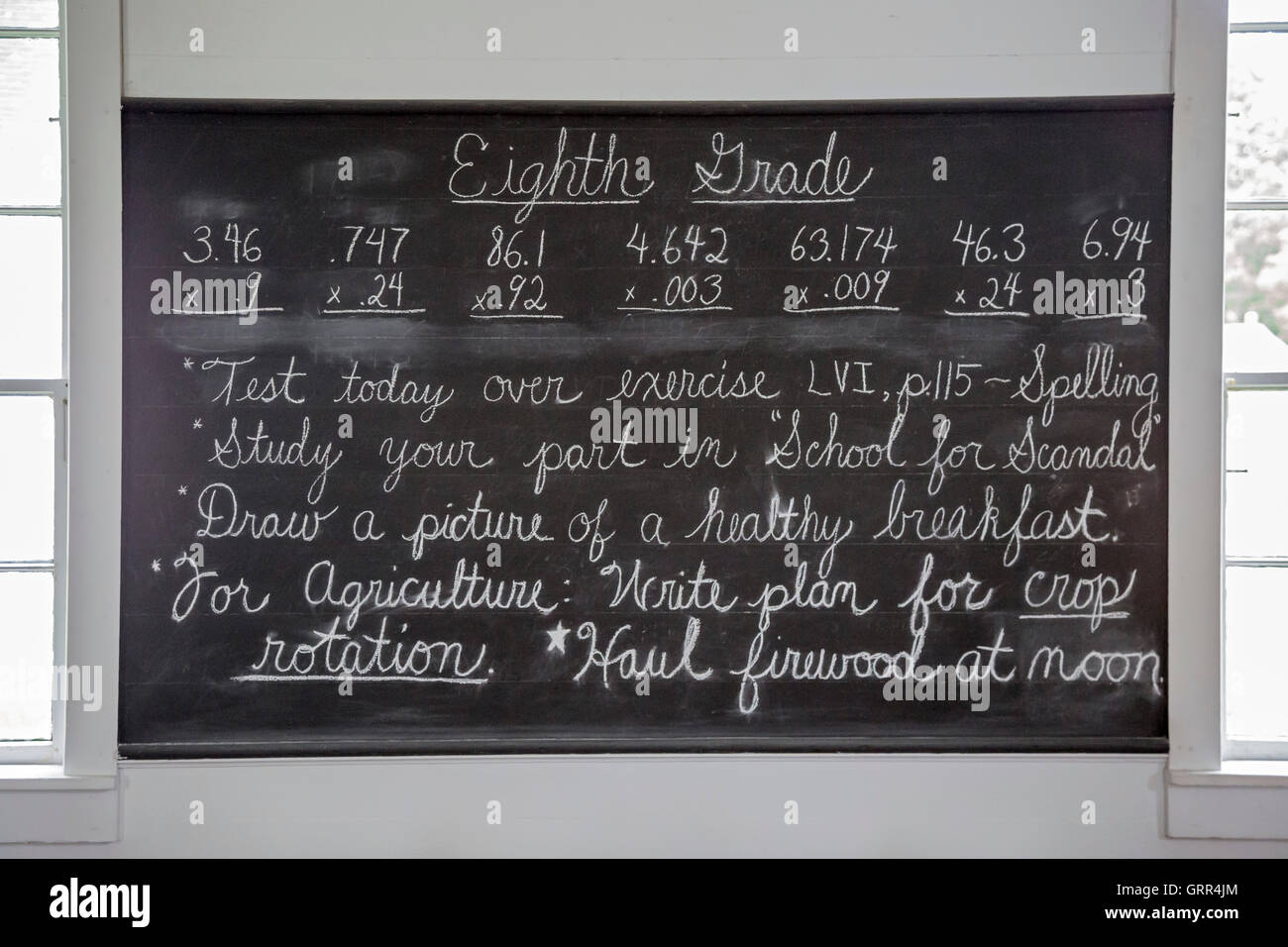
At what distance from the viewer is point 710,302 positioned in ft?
6.17

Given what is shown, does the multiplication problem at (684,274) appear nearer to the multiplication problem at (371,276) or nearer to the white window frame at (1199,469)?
the multiplication problem at (371,276)

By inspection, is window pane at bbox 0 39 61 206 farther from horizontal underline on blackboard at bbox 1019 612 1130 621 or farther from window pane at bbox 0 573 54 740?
horizontal underline on blackboard at bbox 1019 612 1130 621

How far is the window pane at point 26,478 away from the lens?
1968 mm

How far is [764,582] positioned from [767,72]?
1247 mm

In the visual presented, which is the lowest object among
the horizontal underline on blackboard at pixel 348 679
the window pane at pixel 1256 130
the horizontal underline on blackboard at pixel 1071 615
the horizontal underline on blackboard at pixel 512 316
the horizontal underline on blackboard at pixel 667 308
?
the horizontal underline on blackboard at pixel 348 679

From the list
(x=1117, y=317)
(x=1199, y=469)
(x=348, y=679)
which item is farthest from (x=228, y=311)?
(x=1199, y=469)

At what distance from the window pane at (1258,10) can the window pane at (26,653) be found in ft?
11.1

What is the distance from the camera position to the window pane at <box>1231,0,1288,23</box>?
1.97 m

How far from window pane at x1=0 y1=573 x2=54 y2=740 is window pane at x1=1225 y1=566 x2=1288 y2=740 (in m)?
3.06

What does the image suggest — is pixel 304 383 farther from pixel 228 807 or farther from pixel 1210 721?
pixel 1210 721

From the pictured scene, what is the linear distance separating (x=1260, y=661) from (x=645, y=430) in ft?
5.61

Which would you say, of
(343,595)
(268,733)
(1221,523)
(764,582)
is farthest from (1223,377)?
(268,733)

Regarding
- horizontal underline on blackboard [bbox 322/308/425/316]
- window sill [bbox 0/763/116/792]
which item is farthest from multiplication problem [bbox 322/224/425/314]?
window sill [bbox 0/763/116/792]

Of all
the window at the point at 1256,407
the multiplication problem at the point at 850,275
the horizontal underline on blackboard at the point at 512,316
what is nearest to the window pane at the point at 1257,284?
the window at the point at 1256,407
